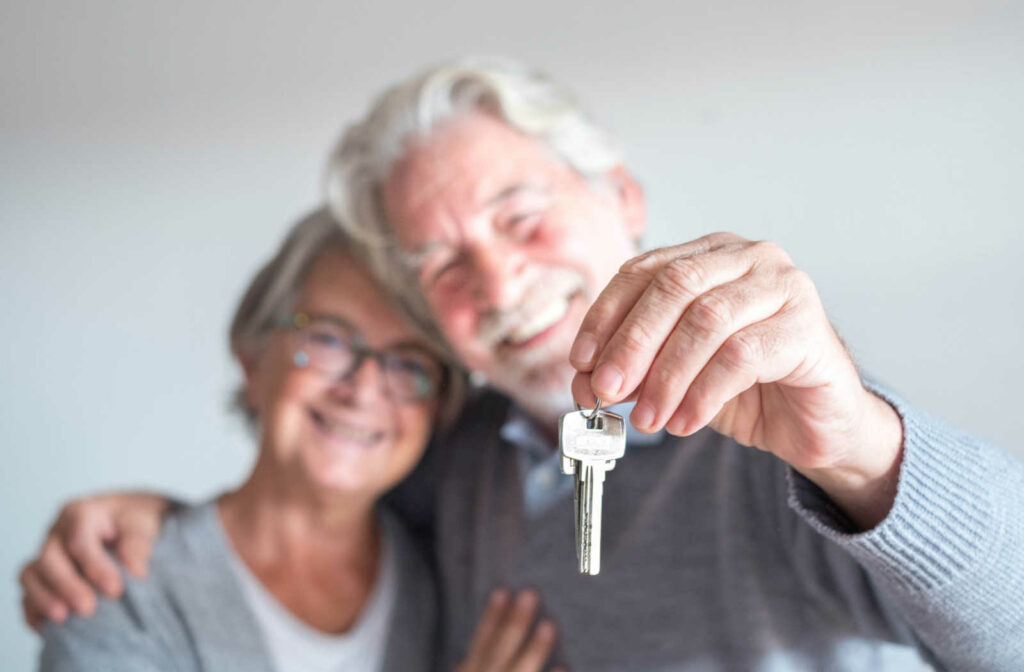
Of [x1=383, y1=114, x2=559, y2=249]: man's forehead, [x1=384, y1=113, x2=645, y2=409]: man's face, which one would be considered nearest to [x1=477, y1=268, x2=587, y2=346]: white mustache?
[x1=384, y1=113, x2=645, y2=409]: man's face

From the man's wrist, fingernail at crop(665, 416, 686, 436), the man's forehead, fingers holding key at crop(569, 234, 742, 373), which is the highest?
the man's forehead

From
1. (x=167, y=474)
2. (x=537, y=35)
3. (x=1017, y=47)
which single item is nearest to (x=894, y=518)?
(x=1017, y=47)

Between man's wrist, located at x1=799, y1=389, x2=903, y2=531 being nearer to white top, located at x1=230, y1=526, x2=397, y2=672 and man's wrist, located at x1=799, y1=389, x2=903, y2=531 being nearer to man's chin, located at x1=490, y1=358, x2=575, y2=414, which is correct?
man's chin, located at x1=490, y1=358, x2=575, y2=414

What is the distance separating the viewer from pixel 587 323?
51cm

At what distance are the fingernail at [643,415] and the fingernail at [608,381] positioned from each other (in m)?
0.02

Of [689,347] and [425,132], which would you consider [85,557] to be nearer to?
[425,132]

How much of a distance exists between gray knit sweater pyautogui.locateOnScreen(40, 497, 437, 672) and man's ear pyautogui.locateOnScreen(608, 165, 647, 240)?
530 mm

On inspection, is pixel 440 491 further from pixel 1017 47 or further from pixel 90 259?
pixel 1017 47

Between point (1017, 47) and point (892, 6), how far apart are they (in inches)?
6.5

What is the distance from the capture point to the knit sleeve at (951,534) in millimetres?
602

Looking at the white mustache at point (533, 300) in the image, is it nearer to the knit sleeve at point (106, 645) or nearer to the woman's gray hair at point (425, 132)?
the woman's gray hair at point (425, 132)

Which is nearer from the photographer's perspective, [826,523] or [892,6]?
[826,523]

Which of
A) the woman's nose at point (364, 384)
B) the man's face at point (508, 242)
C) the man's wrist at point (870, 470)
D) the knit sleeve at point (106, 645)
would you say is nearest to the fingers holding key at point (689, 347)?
the man's wrist at point (870, 470)

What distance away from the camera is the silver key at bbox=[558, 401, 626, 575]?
508mm
